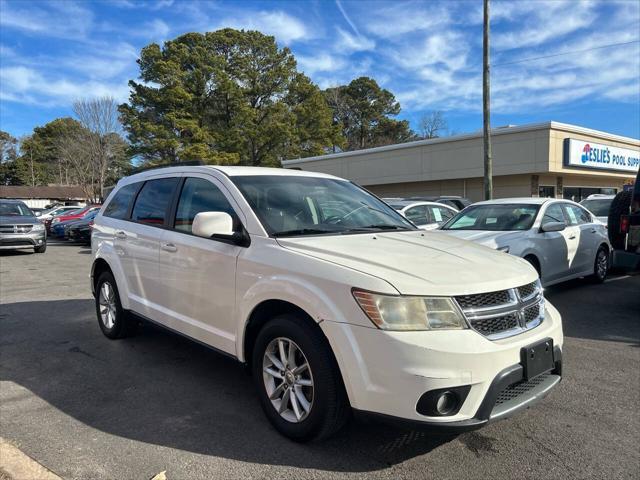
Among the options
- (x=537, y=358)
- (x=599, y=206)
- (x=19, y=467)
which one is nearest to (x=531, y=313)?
(x=537, y=358)

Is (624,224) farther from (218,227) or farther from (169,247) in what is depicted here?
(169,247)

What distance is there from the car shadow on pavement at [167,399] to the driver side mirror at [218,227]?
3.46 feet

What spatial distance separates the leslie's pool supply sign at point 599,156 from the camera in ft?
70.5

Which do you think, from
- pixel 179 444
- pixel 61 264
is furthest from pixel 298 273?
pixel 61 264

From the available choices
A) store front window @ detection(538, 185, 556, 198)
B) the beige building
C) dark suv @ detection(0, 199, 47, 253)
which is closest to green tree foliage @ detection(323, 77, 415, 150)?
the beige building

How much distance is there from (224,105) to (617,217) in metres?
37.9

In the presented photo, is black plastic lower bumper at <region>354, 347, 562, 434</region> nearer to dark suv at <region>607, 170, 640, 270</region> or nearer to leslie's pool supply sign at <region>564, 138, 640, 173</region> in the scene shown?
dark suv at <region>607, 170, 640, 270</region>

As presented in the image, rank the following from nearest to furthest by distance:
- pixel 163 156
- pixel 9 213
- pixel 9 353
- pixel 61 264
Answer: pixel 9 353
pixel 61 264
pixel 9 213
pixel 163 156

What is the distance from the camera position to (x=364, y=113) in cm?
5325

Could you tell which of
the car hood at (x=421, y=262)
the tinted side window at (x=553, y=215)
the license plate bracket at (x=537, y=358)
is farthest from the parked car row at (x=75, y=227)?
the license plate bracket at (x=537, y=358)

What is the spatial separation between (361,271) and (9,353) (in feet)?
14.0

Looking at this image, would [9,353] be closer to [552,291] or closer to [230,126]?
[552,291]

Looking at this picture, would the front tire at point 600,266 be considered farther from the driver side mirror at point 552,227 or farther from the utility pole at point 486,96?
the utility pole at point 486,96

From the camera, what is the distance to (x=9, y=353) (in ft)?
16.7
